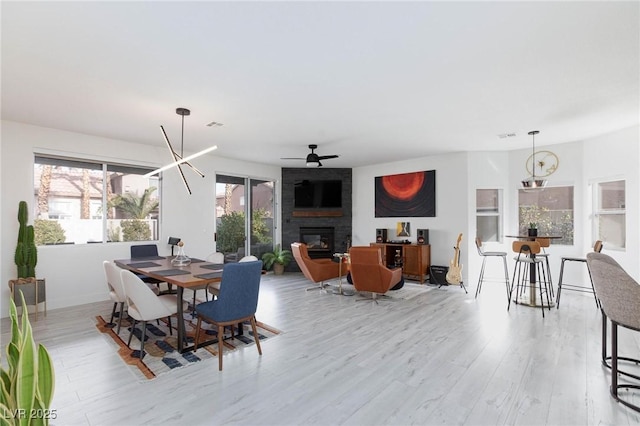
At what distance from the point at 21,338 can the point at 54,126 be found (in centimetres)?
473

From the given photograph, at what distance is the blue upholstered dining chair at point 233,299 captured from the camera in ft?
9.52

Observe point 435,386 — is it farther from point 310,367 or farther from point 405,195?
point 405,195

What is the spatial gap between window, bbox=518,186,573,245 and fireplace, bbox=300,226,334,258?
164 inches

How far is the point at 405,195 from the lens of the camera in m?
7.43

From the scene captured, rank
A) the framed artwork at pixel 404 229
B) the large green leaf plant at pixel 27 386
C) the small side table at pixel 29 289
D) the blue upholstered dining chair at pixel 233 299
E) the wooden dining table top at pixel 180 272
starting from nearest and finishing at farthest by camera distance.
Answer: the large green leaf plant at pixel 27 386 < the blue upholstered dining chair at pixel 233 299 < the wooden dining table top at pixel 180 272 < the small side table at pixel 29 289 < the framed artwork at pixel 404 229

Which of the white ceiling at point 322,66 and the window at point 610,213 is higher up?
the white ceiling at point 322,66

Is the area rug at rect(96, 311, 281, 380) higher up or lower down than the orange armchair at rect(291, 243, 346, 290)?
lower down

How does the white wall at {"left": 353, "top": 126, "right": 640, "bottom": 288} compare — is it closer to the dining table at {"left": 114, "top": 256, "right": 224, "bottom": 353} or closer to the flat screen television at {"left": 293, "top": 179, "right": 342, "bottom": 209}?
the flat screen television at {"left": 293, "top": 179, "right": 342, "bottom": 209}

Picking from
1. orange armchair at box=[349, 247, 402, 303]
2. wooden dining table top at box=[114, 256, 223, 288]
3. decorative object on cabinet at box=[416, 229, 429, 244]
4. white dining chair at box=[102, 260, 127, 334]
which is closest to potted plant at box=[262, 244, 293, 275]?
orange armchair at box=[349, 247, 402, 303]

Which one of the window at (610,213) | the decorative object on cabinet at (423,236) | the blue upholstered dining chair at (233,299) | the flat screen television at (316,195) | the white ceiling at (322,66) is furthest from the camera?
the flat screen television at (316,195)

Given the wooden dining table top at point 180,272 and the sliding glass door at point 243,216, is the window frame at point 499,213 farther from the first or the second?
the wooden dining table top at point 180,272

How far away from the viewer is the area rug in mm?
2908

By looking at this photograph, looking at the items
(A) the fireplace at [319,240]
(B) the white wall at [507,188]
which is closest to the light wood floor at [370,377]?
(B) the white wall at [507,188]

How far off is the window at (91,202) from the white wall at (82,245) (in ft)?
0.54
